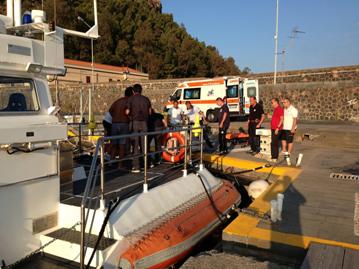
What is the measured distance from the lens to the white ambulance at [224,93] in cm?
2203

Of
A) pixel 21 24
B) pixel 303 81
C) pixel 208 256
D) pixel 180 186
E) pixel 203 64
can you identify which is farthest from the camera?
pixel 203 64

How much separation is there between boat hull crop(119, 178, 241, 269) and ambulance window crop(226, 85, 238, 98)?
1628cm

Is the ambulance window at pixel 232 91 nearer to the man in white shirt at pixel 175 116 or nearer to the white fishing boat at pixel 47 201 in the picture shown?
the man in white shirt at pixel 175 116

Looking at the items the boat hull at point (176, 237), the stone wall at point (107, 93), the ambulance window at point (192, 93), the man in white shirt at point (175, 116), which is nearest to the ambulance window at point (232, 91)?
the ambulance window at point (192, 93)

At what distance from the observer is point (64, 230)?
444cm

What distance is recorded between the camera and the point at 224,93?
22344 millimetres

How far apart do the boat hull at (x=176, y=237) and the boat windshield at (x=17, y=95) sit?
2.12 metres

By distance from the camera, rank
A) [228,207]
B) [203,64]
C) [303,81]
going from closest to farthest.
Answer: [228,207] < [303,81] < [203,64]

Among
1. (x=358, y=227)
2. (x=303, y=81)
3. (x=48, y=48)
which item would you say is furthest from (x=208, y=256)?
(x=303, y=81)

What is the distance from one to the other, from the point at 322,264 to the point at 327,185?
410cm

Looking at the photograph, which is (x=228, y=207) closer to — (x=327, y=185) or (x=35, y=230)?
(x=327, y=185)

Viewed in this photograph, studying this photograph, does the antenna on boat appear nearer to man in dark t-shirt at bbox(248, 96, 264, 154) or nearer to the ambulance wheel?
man in dark t-shirt at bbox(248, 96, 264, 154)

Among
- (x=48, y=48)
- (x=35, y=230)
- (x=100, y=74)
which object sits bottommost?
(x=35, y=230)

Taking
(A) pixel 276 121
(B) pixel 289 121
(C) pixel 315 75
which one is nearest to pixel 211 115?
(C) pixel 315 75
